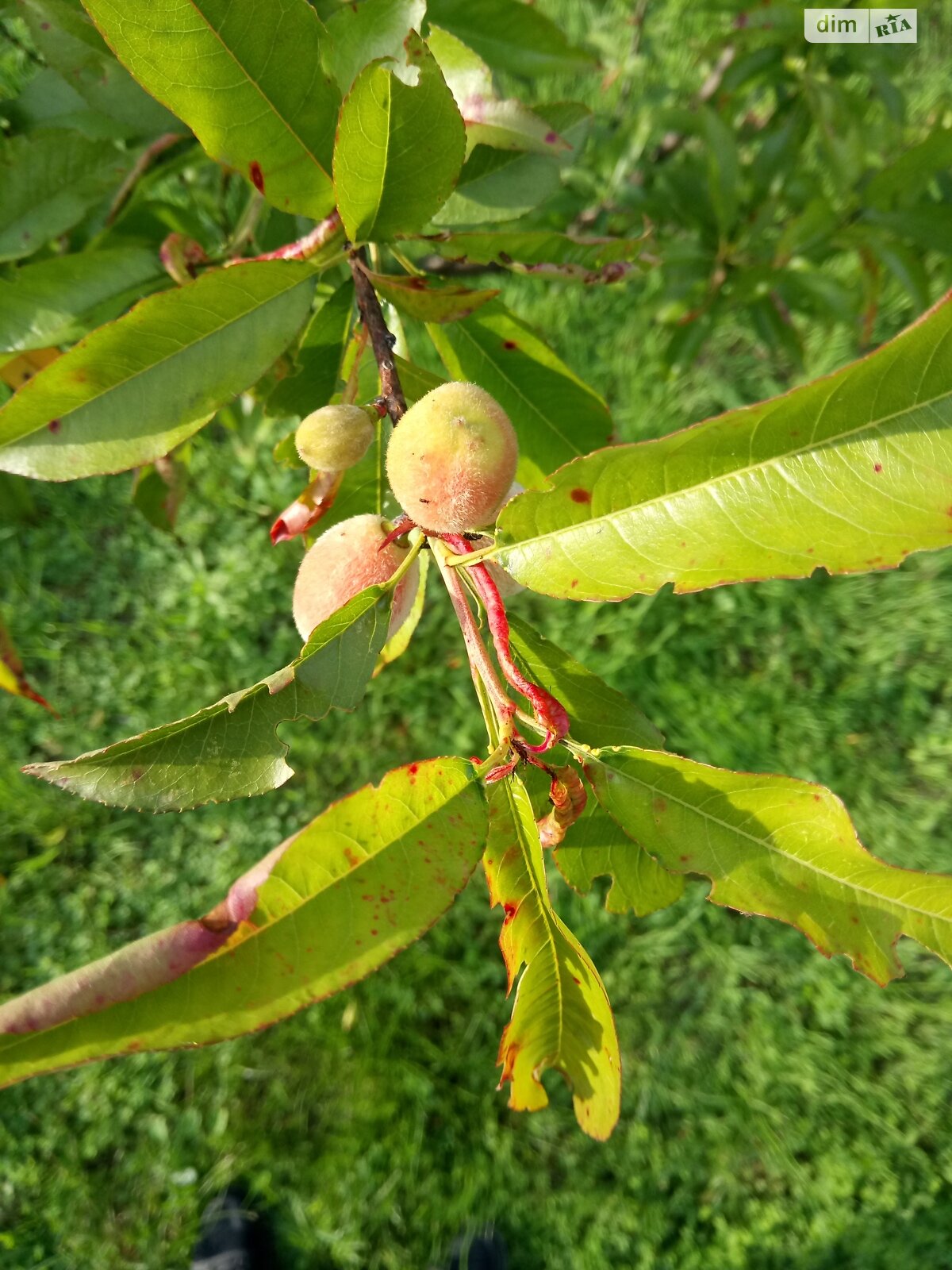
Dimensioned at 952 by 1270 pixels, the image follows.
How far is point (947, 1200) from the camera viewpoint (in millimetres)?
2385

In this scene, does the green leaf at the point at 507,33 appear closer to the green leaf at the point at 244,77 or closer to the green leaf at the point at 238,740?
the green leaf at the point at 244,77

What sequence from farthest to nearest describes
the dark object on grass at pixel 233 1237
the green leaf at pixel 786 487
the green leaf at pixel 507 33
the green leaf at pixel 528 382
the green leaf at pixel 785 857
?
1. the dark object on grass at pixel 233 1237
2. the green leaf at pixel 507 33
3. the green leaf at pixel 528 382
4. the green leaf at pixel 785 857
5. the green leaf at pixel 786 487

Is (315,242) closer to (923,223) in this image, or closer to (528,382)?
(528,382)

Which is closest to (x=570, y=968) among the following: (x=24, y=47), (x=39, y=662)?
(x=24, y=47)

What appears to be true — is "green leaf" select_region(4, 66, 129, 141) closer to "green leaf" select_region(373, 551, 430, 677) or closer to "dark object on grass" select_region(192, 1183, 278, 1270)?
"green leaf" select_region(373, 551, 430, 677)

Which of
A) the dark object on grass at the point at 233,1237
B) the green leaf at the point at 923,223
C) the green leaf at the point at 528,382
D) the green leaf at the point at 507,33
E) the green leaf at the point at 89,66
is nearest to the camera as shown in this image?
the green leaf at the point at 89,66

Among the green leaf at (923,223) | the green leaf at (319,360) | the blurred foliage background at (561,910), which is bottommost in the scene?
the blurred foliage background at (561,910)

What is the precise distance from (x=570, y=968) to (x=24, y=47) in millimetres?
1536

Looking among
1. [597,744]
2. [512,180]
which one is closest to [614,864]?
[597,744]

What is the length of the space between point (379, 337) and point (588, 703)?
447 millimetres

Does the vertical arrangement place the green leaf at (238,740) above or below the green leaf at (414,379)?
below

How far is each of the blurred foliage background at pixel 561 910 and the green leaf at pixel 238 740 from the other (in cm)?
137

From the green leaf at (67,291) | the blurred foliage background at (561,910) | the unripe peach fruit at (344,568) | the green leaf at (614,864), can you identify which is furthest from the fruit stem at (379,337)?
the blurred foliage background at (561,910)

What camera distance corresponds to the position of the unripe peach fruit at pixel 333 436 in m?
0.85
